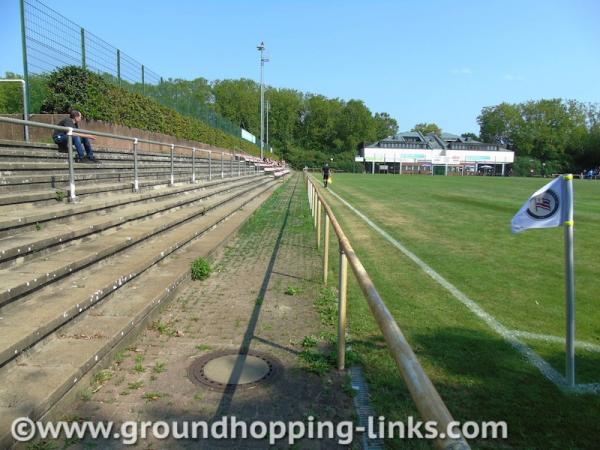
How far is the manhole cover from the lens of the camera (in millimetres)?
3629

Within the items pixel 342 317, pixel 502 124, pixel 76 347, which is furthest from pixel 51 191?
pixel 502 124

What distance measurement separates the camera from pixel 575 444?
9.25 feet

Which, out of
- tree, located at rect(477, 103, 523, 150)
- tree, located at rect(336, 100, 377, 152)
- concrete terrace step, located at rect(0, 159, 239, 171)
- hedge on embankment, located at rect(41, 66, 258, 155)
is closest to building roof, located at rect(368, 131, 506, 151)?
tree, located at rect(336, 100, 377, 152)

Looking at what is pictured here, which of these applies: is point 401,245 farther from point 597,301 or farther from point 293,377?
point 293,377

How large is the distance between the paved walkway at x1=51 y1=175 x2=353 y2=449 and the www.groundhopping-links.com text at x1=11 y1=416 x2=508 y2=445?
0.20 ft

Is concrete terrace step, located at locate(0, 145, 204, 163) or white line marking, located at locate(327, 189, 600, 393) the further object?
concrete terrace step, located at locate(0, 145, 204, 163)

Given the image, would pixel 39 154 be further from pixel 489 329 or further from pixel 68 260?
pixel 489 329

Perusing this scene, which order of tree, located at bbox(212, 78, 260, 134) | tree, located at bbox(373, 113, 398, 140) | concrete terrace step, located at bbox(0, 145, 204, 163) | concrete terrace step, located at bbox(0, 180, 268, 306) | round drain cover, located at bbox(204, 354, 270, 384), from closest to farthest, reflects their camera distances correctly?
round drain cover, located at bbox(204, 354, 270, 384) → concrete terrace step, located at bbox(0, 180, 268, 306) → concrete terrace step, located at bbox(0, 145, 204, 163) → tree, located at bbox(212, 78, 260, 134) → tree, located at bbox(373, 113, 398, 140)

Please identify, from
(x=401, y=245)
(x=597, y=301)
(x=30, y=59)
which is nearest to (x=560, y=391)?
(x=597, y=301)

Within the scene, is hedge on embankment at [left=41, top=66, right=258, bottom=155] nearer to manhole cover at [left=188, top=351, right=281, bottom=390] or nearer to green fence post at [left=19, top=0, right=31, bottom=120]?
green fence post at [left=19, top=0, right=31, bottom=120]

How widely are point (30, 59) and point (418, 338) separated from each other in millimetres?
11210

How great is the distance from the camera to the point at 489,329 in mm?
4738

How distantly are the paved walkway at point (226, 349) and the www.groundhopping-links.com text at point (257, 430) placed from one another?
0.06m

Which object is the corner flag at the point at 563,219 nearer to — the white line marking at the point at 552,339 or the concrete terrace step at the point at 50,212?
the white line marking at the point at 552,339
